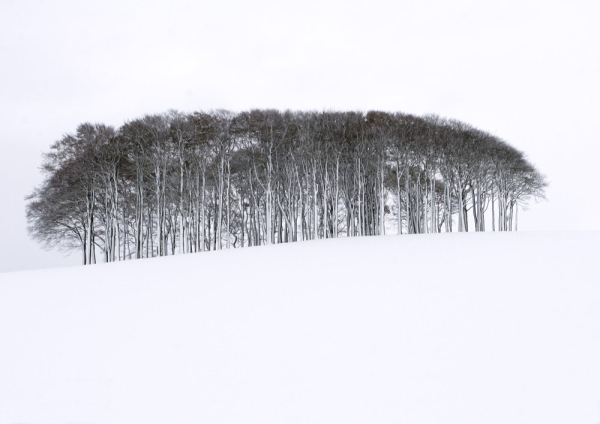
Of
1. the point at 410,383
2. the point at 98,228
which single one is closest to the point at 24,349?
the point at 410,383

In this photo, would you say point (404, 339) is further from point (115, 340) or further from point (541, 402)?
point (115, 340)

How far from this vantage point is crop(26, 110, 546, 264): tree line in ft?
94.4

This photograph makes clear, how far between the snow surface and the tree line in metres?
17.7

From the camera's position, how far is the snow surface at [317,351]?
4691 mm

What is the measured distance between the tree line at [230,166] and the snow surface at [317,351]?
17.7 metres

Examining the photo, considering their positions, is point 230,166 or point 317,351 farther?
point 230,166

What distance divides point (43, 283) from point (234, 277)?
7.44 meters

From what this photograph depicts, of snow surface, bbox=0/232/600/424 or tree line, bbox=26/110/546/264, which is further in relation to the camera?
tree line, bbox=26/110/546/264

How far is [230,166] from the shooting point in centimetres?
3050

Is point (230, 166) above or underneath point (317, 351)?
above

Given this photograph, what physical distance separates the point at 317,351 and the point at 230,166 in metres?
25.8

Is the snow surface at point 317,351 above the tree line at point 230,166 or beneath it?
beneath

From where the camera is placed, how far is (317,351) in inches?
240

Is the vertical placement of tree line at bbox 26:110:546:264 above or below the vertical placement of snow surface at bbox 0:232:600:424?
above
